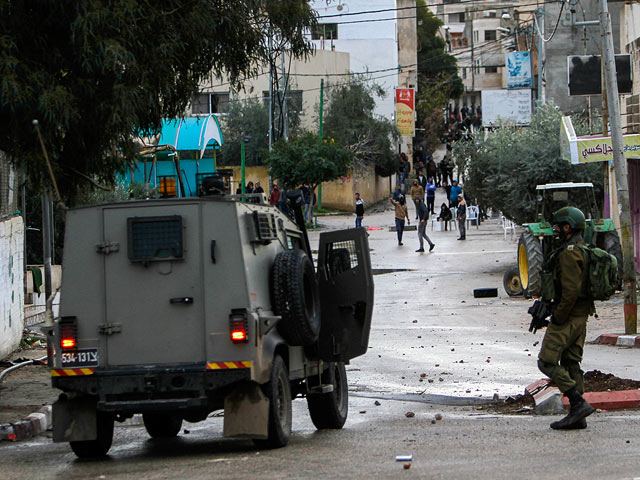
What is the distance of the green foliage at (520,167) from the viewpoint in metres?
27.4

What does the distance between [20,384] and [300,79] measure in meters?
46.3

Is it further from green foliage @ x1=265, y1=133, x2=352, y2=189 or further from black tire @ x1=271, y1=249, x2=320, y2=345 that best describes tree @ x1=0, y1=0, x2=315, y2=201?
green foliage @ x1=265, y1=133, x2=352, y2=189

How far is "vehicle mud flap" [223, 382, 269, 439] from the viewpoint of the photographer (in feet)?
26.2

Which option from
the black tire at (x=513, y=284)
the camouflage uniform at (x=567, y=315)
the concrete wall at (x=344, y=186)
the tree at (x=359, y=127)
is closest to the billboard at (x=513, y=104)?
the concrete wall at (x=344, y=186)

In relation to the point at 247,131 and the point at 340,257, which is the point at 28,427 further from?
the point at 247,131

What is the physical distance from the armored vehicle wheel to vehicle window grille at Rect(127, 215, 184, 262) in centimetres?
1430

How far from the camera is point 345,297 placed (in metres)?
9.52

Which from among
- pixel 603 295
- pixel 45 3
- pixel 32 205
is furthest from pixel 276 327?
pixel 32 205

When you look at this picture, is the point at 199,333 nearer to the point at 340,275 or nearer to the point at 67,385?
the point at 67,385

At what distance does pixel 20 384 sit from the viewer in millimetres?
13062

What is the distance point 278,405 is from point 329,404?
149 cm


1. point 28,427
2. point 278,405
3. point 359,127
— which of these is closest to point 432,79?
point 359,127

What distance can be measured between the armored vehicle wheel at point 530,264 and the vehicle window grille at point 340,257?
12.3m

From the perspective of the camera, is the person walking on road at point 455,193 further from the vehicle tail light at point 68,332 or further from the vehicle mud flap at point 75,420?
the vehicle tail light at point 68,332
